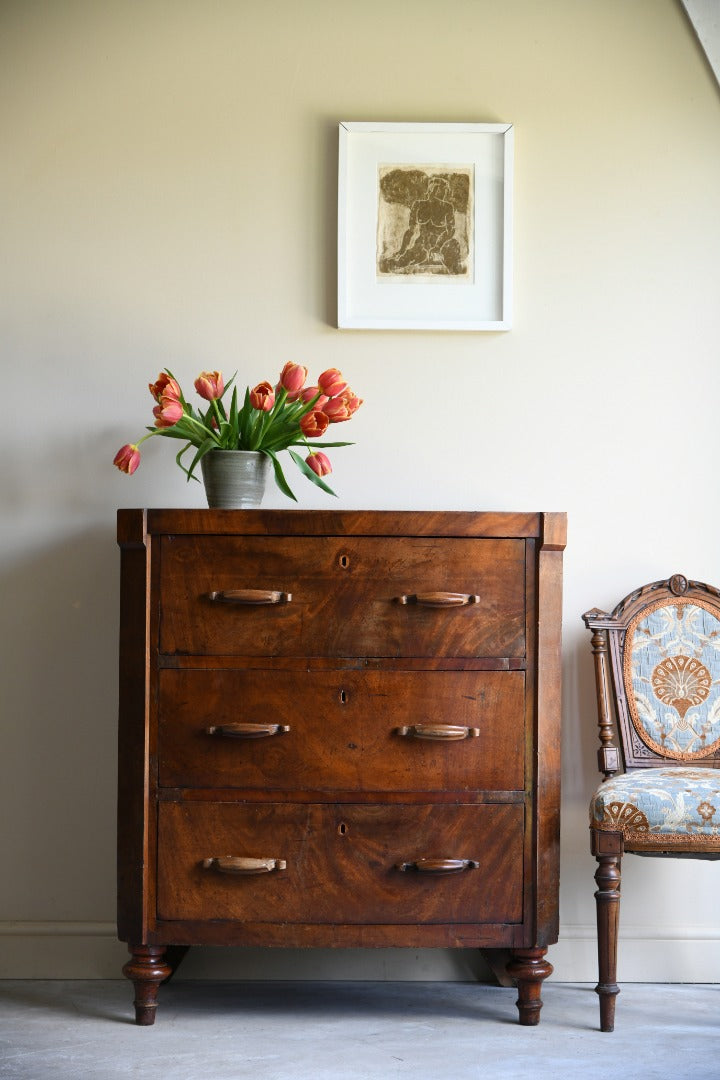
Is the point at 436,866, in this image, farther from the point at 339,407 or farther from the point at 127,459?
the point at 127,459

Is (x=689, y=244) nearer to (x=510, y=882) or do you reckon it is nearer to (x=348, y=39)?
(x=348, y=39)

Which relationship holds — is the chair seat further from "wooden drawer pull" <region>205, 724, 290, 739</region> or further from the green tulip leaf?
the green tulip leaf

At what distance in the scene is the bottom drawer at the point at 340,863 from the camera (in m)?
2.07

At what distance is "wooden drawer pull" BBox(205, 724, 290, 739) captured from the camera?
2.07 meters

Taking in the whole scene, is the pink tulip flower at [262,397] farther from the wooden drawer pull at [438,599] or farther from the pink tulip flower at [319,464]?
the wooden drawer pull at [438,599]

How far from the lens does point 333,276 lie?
2.61m

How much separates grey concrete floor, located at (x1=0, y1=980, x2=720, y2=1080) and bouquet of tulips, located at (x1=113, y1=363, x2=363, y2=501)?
3.75 ft

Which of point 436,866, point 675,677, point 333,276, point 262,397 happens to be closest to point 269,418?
point 262,397

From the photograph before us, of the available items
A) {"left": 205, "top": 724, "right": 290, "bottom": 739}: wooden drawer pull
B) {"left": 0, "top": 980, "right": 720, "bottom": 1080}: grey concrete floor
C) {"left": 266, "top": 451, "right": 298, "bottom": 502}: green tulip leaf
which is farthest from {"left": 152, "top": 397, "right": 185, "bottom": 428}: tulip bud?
{"left": 0, "top": 980, "right": 720, "bottom": 1080}: grey concrete floor

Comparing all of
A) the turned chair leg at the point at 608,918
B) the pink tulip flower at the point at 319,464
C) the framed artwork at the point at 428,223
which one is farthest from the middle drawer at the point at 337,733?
the framed artwork at the point at 428,223

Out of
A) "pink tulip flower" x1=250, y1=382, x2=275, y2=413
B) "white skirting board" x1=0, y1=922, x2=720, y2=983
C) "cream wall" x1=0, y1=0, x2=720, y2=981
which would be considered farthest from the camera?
"cream wall" x1=0, y1=0, x2=720, y2=981

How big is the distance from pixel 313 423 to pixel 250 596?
0.41 metres

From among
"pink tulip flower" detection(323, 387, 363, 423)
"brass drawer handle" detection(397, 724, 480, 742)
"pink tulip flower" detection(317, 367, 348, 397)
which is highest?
"pink tulip flower" detection(317, 367, 348, 397)

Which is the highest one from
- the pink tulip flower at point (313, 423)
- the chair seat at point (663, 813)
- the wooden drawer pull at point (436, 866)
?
the pink tulip flower at point (313, 423)
